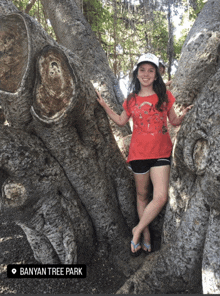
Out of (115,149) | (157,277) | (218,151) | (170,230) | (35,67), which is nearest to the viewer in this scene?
(218,151)

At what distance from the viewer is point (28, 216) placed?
2.68 m

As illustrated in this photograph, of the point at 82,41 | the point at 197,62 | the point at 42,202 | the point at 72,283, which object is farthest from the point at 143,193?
the point at 82,41

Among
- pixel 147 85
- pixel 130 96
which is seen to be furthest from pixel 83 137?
pixel 147 85

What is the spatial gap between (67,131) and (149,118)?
2.89 feet

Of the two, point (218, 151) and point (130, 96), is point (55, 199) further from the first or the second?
point (218, 151)

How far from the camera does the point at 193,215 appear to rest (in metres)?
2.50

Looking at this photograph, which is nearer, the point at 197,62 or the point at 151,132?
the point at 151,132

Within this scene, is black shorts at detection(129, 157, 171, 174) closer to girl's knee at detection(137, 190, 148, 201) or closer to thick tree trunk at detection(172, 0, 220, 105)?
girl's knee at detection(137, 190, 148, 201)

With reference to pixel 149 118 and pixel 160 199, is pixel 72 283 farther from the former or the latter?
pixel 149 118

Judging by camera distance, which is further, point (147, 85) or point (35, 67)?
point (147, 85)

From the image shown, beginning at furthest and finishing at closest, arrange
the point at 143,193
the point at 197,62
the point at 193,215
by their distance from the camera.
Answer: the point at 197,62, the point at 143,193, the point at 193,215

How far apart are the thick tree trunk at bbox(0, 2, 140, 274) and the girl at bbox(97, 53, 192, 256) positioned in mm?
327

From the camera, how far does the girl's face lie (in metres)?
2.82

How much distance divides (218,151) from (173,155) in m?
0.66
